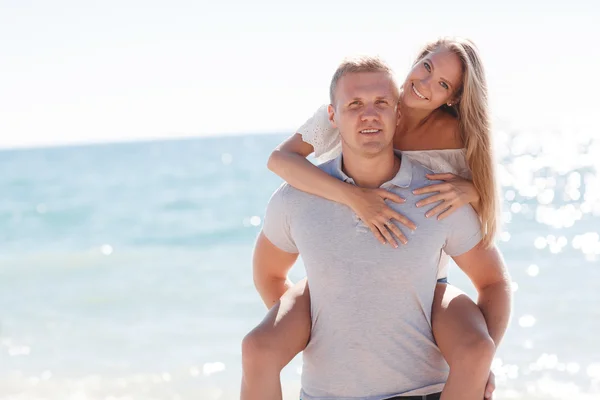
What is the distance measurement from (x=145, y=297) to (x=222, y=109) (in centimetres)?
3439

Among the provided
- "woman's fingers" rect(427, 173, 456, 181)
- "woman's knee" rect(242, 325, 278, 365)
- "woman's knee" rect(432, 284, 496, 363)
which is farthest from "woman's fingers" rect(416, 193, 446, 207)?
"woman's knee" rect(242, 325, 278, 365)

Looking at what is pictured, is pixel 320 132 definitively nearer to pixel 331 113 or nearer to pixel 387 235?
pixel 331 113

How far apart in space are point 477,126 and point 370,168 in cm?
49

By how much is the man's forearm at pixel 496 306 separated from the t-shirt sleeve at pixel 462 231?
8.1 inches

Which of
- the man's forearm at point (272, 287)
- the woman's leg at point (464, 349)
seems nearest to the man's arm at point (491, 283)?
the woman's leg at point (464, 349)

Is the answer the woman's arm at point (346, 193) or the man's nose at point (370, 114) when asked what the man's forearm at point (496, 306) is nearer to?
the woman's arm at point (346, 193)

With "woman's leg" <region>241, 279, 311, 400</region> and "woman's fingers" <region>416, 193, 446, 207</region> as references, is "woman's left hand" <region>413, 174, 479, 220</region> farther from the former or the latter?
"woman's leg" <region>241, 279, 311, 400</region>

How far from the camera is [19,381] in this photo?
7402 mm

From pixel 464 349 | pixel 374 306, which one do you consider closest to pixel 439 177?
pixel 374 306

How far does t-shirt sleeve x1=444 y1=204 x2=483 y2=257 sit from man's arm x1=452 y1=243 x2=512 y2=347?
0.14ft

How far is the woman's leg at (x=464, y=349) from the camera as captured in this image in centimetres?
295

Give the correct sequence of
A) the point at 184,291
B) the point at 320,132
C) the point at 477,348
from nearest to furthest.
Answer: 1. the point at 477,348
2. the point at 320,132
3. the point at 184,291

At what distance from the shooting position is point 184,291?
10766mm

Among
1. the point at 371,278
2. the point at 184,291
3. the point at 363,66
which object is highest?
the point at 363,66
